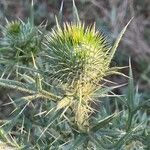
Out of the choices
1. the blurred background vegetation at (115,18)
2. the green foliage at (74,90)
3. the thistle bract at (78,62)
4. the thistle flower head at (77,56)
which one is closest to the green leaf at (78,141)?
the green foliage at (74,90)

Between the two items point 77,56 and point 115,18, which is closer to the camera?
point 77,56

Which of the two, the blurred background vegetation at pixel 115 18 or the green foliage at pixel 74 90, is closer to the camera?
the green foliage at pixel 74 90

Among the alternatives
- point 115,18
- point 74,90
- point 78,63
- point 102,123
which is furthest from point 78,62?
point 115,18

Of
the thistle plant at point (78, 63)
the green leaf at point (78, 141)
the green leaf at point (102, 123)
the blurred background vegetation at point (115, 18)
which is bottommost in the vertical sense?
the blurred background vegetation at point (115, 18)

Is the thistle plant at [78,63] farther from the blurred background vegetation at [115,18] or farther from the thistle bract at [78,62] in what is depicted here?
the blurred background vegetation at [115,18]

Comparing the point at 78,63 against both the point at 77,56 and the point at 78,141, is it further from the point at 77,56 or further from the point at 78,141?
the point at 78,141

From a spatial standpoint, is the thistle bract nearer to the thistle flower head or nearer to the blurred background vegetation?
the thistle flower head

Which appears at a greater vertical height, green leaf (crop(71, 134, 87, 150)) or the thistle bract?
the thistle bract

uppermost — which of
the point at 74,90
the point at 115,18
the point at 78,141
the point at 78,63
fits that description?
the point at 78,63

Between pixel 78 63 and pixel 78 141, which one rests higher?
pixel 78 63

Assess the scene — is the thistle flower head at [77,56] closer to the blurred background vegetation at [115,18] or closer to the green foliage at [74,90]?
the green foliage at [74,90]

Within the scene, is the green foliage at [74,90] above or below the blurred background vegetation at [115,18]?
above

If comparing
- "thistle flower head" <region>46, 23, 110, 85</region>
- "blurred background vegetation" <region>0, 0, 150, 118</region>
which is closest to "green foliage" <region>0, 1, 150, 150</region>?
"thistle flower head" <region>46, 23, 110, 85</region>
